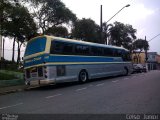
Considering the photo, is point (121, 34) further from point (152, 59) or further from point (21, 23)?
point (152, 59)

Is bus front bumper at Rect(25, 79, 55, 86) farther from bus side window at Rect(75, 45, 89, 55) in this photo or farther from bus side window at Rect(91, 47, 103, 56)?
bus side window at Rect(91, 47, 103, 56)

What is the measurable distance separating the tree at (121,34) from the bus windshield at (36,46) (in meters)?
39.5

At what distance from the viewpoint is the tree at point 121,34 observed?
184ft

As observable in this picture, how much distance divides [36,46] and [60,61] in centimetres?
185

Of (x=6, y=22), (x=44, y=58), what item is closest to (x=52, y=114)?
(x=44, y=58)

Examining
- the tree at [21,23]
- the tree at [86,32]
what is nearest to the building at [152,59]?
the tree at [86,32]

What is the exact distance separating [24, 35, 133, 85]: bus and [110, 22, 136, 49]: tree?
33666mm

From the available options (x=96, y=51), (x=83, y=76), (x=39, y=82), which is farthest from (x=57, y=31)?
(x=39, y=82)

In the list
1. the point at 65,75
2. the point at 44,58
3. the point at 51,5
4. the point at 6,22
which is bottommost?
the point at 65,75

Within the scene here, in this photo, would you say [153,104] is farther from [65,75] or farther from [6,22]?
[6,22]

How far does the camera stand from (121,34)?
56.8 metres

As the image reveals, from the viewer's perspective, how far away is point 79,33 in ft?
148

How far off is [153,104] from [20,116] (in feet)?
15.9

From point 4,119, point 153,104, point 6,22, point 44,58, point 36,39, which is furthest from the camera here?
point 6,22
